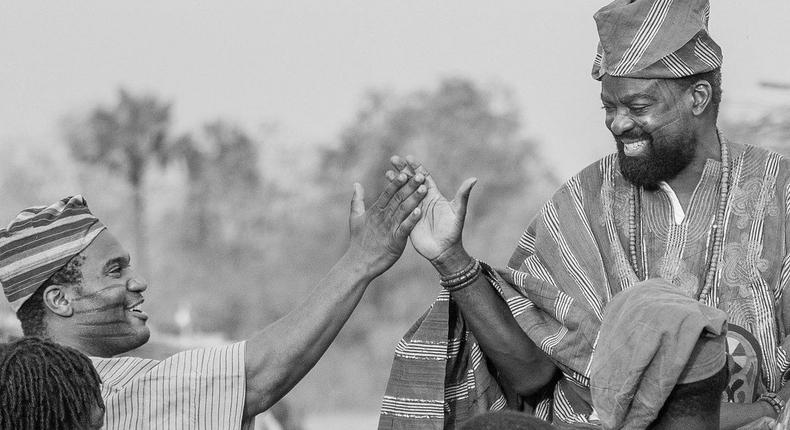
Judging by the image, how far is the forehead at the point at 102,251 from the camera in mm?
4270

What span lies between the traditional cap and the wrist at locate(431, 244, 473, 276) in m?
1.33

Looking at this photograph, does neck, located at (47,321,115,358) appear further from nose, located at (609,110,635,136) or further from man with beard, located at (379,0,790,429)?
nose, located at (609,110,635,136)

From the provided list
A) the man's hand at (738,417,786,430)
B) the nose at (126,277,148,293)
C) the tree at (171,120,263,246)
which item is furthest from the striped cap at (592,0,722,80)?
the tree at (171,120,263,246)

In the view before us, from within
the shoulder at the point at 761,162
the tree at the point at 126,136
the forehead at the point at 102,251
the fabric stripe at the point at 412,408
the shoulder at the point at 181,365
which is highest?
the forehead at the point at 102,251

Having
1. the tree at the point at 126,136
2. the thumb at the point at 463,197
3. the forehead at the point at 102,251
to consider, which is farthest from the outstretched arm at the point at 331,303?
the tree at the point at 126,136

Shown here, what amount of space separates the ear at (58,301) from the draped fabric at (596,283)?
1.11 m

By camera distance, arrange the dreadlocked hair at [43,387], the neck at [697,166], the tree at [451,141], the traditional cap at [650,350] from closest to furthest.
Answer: the traditional cap at [650,350]
the dreadlocked hair at [43,387]
the neck at [697,166]
the tree at [451,141]

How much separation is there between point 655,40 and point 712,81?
0.28 metres

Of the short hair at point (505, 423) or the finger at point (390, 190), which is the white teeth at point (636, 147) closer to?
the finger at point (390, 190)

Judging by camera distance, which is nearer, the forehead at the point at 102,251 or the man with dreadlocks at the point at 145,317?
the man with dreadlocks at the point at 145,317

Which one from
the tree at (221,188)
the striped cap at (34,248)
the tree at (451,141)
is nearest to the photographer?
the striped cap at (34,248)

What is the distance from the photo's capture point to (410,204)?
4445mm

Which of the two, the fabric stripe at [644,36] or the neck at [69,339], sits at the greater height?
the fabric stripe at [644,36]

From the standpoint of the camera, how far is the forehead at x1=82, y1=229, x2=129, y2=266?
427 cm
